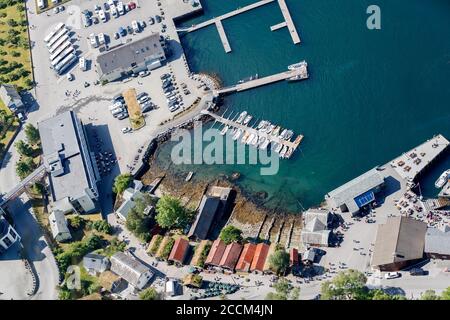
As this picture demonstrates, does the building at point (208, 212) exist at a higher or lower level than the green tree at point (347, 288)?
higher

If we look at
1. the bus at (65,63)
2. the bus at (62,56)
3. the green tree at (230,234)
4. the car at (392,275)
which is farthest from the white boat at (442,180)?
the bus at (62,56)

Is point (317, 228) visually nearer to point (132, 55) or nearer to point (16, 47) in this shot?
point (132, 55)

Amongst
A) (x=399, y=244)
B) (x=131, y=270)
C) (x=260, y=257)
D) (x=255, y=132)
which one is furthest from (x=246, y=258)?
(x=255, y=132)

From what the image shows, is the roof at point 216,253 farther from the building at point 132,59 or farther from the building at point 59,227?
the building at point 132,59

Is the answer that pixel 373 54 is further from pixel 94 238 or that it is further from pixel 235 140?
pixel 94 238

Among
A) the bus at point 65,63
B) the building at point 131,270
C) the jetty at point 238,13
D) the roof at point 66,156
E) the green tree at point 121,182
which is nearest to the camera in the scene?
the building at point 131,270

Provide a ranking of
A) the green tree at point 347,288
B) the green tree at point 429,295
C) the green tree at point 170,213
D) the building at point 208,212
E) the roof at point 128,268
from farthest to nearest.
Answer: the building at point 208,212
the green tree at point 170,213
the roof at point 128,268
the green tree at point 347,288
the green tree at point 429,295
